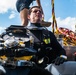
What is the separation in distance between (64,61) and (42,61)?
293 mm

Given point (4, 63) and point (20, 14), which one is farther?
point (20, 14)

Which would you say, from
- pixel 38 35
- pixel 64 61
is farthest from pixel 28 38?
pixel 64 61

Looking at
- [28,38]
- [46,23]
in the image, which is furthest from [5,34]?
[46,23]

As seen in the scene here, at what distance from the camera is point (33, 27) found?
414cm

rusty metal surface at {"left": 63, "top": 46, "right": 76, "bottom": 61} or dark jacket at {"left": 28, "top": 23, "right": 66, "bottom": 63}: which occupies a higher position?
dark jacket at {"left": 28, "top": 23, "right": 66, "bottom": 63}

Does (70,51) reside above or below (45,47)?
below

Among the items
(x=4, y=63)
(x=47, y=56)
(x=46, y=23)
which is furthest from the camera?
(x=46, y=23)

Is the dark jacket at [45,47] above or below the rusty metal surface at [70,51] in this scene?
above

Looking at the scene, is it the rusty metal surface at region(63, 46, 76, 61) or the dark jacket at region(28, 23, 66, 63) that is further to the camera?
the rusty metal surface at region(63, 46, 76, 61)

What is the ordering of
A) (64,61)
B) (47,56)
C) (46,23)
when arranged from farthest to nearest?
(46,23), (47,56), (64,61)

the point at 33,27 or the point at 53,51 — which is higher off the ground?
the point at 33,27

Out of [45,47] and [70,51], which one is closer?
[45,47]

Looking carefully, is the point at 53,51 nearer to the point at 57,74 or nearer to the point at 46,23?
the point at 57,74

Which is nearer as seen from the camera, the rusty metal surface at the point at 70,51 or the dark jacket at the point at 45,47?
the dark jacket at the point at 45,47
